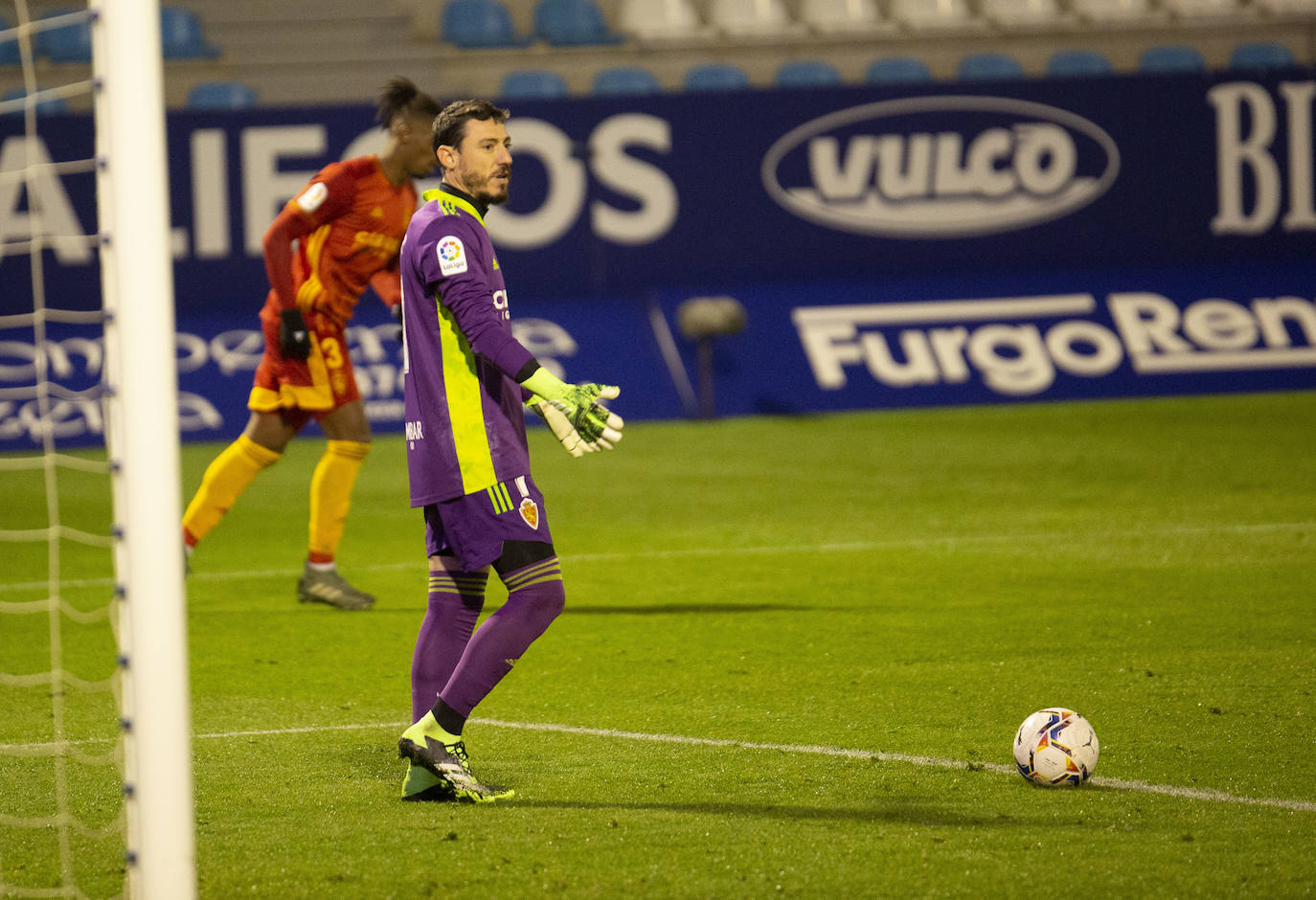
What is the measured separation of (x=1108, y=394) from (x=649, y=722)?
31.3 feet

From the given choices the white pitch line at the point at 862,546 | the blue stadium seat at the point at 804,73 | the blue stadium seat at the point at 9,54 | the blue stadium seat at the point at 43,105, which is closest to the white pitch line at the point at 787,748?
the white pitch line at the point at 862,546

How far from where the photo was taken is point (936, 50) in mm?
17750

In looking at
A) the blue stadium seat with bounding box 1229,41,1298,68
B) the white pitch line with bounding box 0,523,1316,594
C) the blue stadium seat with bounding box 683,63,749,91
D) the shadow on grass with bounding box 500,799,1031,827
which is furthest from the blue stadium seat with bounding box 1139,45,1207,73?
the shadow on grass with bounding box 500,799,1031,827

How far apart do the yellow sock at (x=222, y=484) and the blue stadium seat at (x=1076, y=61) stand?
1309 cm

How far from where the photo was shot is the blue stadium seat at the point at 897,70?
17.6 m

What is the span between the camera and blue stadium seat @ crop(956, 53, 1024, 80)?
17.7m

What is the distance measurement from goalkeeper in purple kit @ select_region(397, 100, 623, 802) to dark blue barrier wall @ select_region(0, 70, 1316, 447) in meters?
8.95

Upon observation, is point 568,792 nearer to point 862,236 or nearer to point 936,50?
point 862,236

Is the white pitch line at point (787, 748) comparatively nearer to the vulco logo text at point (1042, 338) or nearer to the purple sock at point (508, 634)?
the purple sock at point (508, 634)

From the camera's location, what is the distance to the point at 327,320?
7.07m

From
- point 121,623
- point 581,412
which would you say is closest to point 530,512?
point 581,412

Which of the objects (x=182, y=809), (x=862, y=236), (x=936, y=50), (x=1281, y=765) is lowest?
(x=1281, y=765)

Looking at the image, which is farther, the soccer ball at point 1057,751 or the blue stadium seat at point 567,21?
the blue stadium seat at point 567,21

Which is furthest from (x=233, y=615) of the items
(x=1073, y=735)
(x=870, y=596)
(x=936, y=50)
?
(x=936, y=50)
